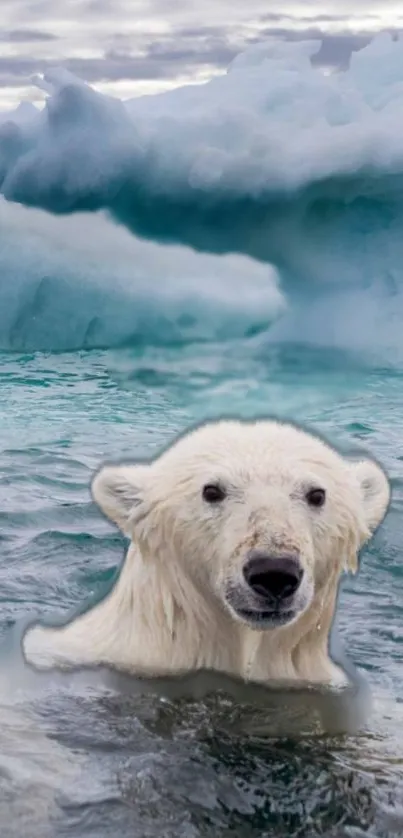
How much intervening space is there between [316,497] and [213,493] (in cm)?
33

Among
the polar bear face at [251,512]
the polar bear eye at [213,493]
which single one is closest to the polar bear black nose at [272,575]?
the polar bear face at [251,512]

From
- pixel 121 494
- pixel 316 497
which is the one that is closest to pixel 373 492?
pixel 316 497

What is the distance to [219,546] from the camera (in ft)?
12.7

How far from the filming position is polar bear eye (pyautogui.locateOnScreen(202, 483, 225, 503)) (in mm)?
3947

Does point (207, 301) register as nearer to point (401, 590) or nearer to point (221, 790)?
point (401, 590)

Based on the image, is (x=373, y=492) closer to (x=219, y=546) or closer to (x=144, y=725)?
(x=219, y=546)

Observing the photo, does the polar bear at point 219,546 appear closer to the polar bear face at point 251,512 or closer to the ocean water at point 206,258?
the polar bear face at point 251,512

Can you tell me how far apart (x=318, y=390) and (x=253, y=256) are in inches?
66.2

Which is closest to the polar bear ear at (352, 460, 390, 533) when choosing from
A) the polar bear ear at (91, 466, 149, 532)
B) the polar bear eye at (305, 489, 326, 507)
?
the polar bear eye at (305, 489, 326, 507)

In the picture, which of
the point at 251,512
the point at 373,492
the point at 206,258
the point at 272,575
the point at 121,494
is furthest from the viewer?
the point at 206,258

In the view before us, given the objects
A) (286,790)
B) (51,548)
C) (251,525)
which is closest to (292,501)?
(251,525)

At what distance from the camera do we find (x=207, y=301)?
1366 cm

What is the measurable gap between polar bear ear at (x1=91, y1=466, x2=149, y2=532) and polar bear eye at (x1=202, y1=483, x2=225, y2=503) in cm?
33

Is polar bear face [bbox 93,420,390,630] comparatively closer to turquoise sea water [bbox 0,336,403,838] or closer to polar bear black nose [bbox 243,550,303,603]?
polar bear black nose [bbox 243,550,303,603]
